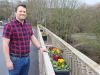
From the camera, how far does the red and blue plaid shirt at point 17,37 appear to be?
4.52 m

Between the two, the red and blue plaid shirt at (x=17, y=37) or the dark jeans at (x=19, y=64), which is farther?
the dark jeans at (x=19, y=64)

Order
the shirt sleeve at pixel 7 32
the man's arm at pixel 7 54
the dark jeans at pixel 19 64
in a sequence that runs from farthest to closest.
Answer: the dark jeans at pixel 19 64
the shirt sleeve at pixel 7 32
the man's arm at pixel 7 54

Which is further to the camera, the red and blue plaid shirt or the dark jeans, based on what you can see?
the dark jeans

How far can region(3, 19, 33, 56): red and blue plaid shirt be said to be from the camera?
452 cm

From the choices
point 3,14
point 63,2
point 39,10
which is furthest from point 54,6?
point 3,14

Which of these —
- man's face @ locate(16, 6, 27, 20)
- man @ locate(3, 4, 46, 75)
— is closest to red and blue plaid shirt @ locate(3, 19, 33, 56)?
man @ locate(3, 4, 46, 75)

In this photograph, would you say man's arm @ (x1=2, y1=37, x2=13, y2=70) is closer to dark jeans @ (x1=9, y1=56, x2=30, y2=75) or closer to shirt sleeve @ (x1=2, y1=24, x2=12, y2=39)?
shirt sleeve @ (x1=2, y1=24, x2=12, y2=39)

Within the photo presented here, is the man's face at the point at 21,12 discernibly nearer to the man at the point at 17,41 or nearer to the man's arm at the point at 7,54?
the man at the point at 17,41

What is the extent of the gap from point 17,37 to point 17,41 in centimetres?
6

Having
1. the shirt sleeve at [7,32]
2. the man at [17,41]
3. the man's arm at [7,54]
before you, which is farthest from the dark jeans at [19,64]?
the shirt sleeve at [7,32]

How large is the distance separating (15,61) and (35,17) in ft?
204

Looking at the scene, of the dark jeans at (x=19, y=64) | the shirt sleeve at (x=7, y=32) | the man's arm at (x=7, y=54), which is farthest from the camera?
the dark jeans at (x=19, y=64)

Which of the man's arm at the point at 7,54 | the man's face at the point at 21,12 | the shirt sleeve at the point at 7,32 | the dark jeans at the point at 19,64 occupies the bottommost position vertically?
the dark jeans at the point at 19,64

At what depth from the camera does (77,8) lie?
1843 inches
